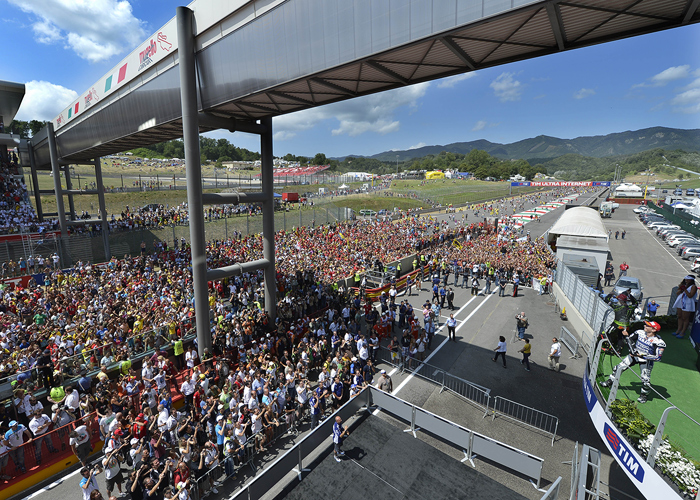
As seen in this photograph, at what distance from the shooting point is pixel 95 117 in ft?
63.5

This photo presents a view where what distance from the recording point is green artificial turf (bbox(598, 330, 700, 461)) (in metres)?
5.84

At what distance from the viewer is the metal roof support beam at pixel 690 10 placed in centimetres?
496

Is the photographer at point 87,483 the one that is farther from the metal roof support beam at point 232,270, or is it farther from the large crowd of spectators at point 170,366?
the metal roof support beam at point 232,270

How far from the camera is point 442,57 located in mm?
8125

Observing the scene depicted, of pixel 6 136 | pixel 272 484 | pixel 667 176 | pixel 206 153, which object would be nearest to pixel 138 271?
pixel 272 484

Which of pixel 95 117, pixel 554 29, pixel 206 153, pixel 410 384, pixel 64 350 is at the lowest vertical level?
pixel 410 384

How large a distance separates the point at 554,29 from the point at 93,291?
19.8m

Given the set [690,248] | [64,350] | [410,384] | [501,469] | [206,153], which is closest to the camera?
[501,469]

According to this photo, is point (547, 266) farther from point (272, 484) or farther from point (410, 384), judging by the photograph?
point (272, 484)

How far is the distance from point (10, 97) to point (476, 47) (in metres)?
43.8

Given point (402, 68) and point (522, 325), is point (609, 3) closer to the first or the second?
point (402, 68)

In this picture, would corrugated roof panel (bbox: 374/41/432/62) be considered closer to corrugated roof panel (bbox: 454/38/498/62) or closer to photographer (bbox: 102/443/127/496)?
corrugated roof panel (bbox: 454/38/498/62)

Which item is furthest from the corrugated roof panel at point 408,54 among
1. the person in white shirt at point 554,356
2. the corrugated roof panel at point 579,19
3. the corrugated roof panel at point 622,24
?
the person in white shirt at point 554,356

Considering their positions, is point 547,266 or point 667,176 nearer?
point 547,266
